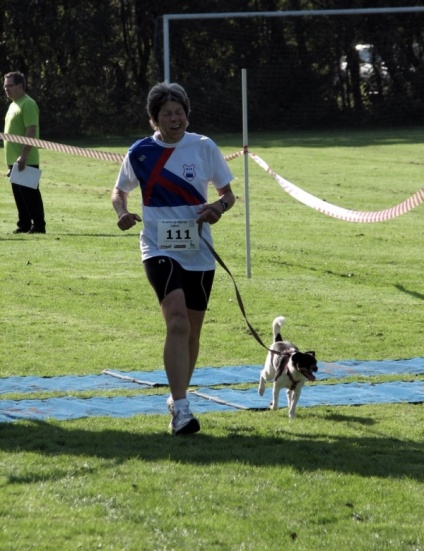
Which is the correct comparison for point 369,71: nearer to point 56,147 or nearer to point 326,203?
point 56,147

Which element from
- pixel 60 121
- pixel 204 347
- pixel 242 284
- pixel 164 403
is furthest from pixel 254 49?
pixel 164 403

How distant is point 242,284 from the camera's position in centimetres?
1365

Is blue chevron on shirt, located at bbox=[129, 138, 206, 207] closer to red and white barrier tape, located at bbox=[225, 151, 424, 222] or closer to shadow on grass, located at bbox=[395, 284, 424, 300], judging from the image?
red and white barrier tape, located at bbox=[225, 151, 424, 222]

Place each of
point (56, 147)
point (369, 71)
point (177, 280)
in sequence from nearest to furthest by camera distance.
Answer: point (177, 280), point (56, 147), point (369, 71)

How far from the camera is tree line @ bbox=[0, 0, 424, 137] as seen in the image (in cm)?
3684

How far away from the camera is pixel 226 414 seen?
783 cm

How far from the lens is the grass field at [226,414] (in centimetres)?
523

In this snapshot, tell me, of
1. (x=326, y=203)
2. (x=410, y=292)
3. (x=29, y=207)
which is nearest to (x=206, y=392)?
(x=326, y=203)

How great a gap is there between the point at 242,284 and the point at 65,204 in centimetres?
858

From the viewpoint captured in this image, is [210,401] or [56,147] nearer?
[210,401]

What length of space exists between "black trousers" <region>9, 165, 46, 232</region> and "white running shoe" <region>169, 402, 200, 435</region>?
10.3 metres

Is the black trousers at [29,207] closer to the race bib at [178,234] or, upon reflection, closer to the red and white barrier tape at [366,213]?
the red and white barrier tape at [366,213]

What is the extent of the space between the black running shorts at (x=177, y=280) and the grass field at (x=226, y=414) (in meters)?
0.79

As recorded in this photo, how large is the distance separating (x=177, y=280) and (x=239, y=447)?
41.8 inches
